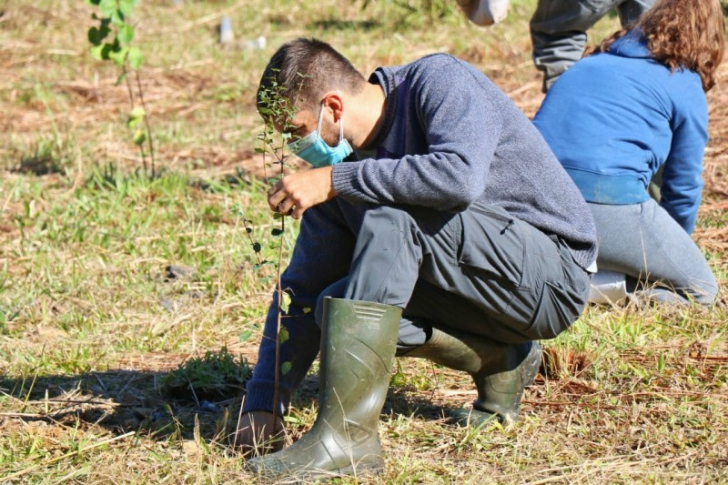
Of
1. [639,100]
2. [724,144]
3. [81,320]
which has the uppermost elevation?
[639,100]

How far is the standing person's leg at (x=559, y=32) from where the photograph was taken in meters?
4.89

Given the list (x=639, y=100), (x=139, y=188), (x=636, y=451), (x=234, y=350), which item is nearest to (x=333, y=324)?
(x=636, y=451)

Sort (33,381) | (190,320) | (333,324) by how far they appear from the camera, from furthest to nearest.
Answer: (190,320) < (33,381) < (333,324)

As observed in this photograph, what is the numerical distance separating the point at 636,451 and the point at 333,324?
84cm

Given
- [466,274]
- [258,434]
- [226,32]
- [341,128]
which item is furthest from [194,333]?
[226,32]

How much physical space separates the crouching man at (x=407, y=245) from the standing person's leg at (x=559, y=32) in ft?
8.03

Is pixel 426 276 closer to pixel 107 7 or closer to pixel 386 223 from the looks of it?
pixel 386 223

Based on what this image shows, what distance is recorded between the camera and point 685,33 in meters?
3.51

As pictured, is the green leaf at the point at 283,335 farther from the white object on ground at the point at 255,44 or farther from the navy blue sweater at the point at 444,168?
the white object on ground at the point at 255,44

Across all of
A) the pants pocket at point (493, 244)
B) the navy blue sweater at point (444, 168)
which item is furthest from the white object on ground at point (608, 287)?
the pants pocket at point (493, 244)

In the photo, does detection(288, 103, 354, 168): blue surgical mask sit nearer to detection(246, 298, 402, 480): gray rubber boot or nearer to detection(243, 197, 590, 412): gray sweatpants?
detection(243, 197, 590, 412): gray sweatpants

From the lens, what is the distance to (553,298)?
2.57m

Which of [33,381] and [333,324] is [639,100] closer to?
[333,324]

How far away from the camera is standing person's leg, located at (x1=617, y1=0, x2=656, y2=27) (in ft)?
15.5
